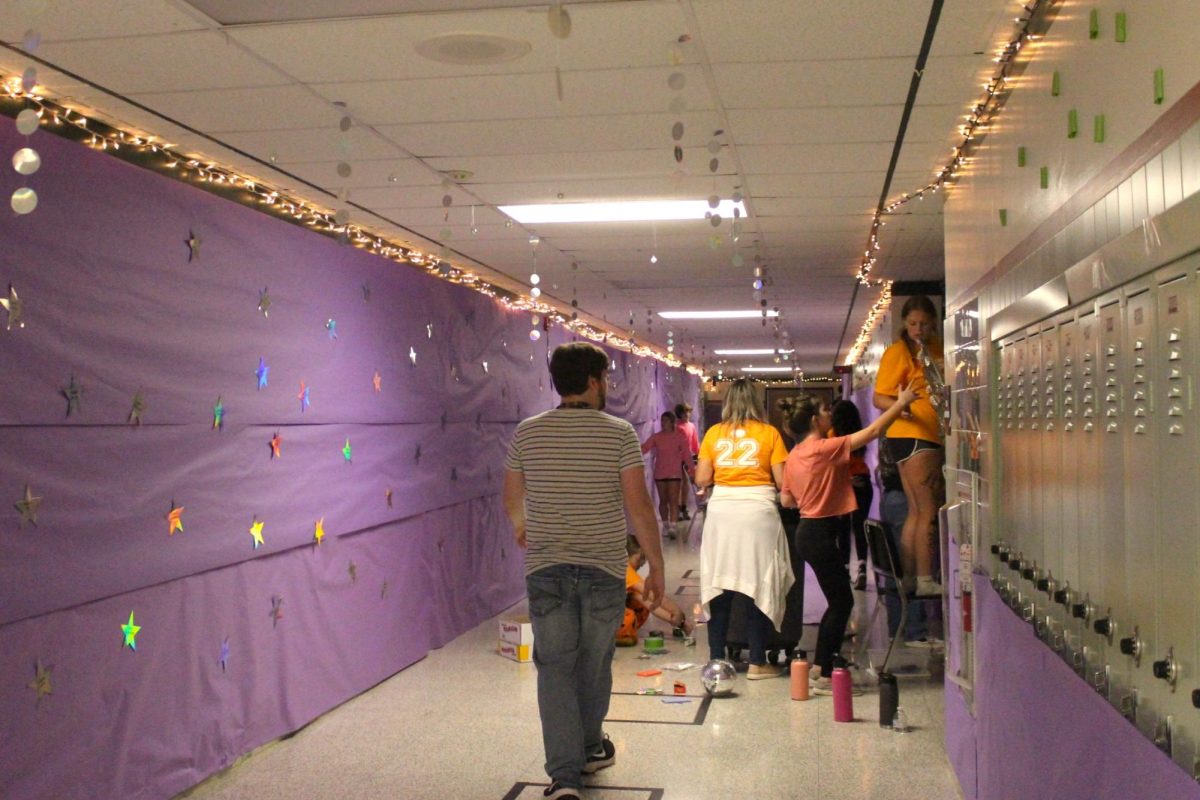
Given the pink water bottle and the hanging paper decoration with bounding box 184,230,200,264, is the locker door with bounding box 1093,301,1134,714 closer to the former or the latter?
the pink water bottle

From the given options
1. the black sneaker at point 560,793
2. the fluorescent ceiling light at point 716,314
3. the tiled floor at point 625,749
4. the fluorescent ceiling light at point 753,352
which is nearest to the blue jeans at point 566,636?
the black sneaker at point 560,793

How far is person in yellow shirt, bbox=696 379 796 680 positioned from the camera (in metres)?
5.64

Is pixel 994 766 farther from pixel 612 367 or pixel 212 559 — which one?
pixel 612 367

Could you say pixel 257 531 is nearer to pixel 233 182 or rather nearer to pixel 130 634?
pixel 130 634

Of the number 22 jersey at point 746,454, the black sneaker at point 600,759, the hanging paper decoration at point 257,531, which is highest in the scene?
the number 22 jersey at point 746,454

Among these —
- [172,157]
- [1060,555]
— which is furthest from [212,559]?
[1060,555]

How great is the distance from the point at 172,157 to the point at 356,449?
69.7 inches

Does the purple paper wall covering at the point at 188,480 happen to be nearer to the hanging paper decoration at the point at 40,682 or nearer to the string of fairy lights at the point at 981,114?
the hanging paper decoration at the point at 40,682

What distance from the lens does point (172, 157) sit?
172 inches

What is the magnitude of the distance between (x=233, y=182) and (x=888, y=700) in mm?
3519

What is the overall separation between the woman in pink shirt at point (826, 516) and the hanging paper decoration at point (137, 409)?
3.08 m

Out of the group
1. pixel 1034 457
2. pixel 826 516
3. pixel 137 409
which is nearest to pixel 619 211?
pixel 826 516

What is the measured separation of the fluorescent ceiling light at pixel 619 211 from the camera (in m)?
5.49

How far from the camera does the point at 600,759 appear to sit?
13.9ft
